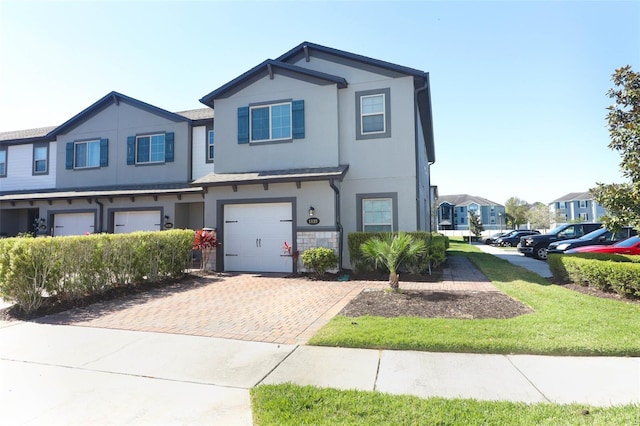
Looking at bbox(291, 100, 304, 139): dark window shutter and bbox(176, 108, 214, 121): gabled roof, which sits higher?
bbox(176, 108, 214, 121): gabled roof

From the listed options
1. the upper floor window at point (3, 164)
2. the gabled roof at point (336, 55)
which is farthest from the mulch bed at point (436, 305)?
the upper floor window at point (3, 164)

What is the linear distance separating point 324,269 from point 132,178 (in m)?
11.1

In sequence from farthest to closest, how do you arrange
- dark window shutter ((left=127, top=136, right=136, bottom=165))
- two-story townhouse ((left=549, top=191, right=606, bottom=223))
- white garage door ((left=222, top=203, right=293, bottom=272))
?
1. two-story townhouse ((left=549, top=191, right=606, bottom=223))
2. dark window shutter ((left=127, top=136, right=136, bottom=165))
3. white garage door ((left=222, top=203, right=293, bottom=272))

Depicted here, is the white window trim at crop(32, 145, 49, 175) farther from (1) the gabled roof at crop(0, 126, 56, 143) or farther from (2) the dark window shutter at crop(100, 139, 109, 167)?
(2) the dark window shutter at crop(100, 139, 109, 167)

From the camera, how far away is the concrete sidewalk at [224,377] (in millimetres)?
3330

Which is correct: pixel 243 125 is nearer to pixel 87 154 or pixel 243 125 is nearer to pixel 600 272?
pixel 87 154

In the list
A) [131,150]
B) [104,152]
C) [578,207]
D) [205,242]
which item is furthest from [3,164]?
[578,207]

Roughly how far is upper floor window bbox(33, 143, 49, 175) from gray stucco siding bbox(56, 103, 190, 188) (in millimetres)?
1055

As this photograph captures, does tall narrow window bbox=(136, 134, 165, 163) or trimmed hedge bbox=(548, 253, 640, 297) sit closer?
trimmed hedge bbox=(548, 253, 640, 297)

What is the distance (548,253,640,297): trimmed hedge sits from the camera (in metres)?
7.48

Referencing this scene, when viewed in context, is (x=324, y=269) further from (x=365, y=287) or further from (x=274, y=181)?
(x=274, y=181)

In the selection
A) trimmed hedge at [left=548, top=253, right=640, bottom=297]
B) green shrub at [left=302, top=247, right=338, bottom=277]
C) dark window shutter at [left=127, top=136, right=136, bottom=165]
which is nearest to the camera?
trimmed hedge at [left=548, top=253, right=640, bottom=297]

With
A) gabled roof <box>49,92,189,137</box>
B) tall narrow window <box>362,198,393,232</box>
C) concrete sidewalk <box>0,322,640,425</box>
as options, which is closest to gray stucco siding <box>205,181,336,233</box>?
tall narrow window <box>362,198,393,232</box>

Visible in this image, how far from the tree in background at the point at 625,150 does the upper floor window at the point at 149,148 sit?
1624 cm
